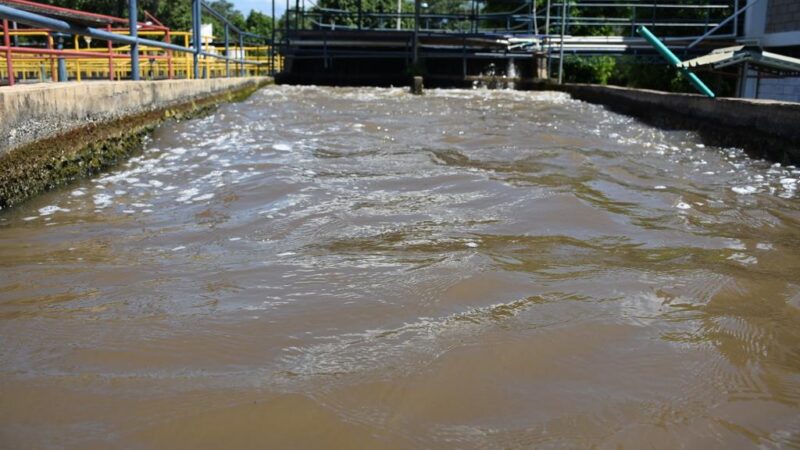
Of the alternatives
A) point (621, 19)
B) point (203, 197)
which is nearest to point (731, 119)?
point (203, 197)

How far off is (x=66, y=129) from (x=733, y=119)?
18.0 ft

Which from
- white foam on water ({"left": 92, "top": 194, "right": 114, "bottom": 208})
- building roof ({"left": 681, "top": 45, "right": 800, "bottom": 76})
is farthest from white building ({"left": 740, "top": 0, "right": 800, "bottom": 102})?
white foam on water ({"left": 92, "top": 194, "right": 114, "bottom": 208})

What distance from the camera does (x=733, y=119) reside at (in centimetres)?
636

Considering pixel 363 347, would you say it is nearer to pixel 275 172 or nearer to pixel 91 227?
pixel 91 227

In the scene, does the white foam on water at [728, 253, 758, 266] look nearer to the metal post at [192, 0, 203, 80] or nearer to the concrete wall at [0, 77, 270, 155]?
the concrete wall at [0, 77, 270, 155]

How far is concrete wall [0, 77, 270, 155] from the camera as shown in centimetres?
327

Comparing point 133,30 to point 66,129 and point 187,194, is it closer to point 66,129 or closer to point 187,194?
point 66,129

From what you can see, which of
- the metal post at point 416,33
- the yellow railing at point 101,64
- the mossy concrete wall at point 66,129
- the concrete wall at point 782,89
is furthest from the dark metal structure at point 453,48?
the mossy concrete wall at point 66,129

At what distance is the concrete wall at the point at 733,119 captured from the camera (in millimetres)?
5344

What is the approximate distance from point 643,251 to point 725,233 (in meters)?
0.61

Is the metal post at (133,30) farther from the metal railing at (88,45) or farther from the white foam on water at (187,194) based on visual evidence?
the white foam on water at (187,194)

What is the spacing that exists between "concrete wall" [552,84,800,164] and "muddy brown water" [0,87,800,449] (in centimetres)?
116

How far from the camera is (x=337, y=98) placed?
462 inches

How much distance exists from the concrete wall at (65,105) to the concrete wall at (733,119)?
4922 mm
